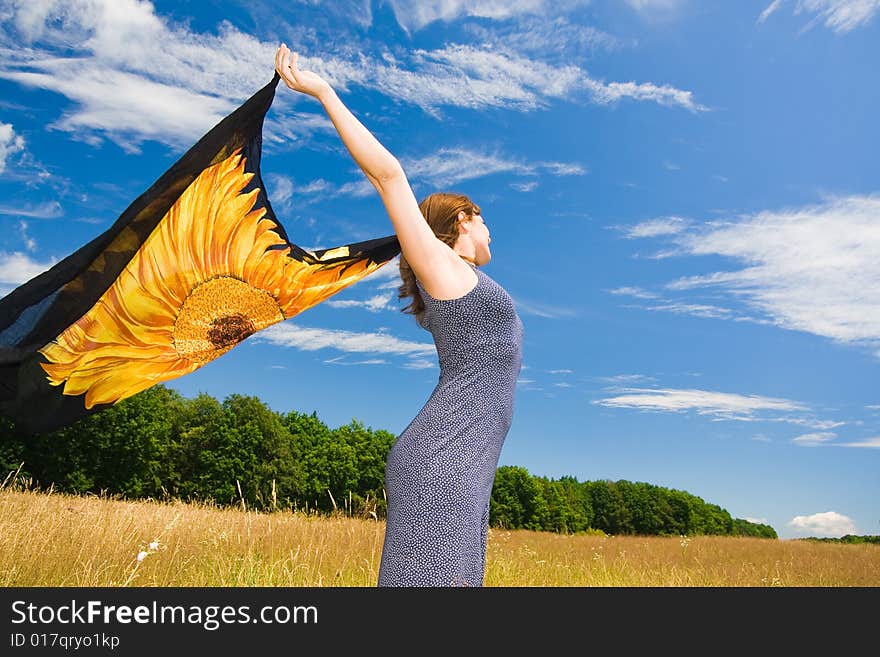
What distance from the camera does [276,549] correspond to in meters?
7.36

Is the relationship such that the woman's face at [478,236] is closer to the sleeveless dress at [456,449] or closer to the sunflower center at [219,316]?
the sleeveless dress at [456,449]

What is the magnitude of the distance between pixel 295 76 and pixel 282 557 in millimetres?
5296

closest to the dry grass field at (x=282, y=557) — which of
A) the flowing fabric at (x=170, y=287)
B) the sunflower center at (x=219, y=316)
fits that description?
the flowing fabric at (x=170, y=287)

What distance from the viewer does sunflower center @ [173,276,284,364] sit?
400 cm

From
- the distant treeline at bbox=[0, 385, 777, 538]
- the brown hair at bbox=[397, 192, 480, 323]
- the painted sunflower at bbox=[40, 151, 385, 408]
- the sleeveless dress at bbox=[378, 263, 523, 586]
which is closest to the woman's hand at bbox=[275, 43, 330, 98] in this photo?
the brown hair at bbox=[397, 192, 480, 323]

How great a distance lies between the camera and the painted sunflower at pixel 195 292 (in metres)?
3.94

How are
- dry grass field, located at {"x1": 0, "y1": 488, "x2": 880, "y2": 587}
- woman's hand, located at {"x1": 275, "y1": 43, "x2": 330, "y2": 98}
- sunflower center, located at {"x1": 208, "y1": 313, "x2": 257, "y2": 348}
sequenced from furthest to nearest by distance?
1. dry grass field, located at {"x1": 0, "y1": 488, "x2": 880, "y2": 587}
2. sunflower center, located at {"x1": 208, "y1": 313, "x2": 257, "y2": 348}
3. woman's hand, located at {"x1": 275, "y1": 43, "x2": 330, "y2": 98}

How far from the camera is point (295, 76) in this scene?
2.76 metres

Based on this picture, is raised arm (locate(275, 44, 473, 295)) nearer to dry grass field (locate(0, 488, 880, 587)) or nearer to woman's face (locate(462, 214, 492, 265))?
woman's face (locate(462, 214, 492, 265))

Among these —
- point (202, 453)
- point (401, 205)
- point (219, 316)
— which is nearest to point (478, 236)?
point (401, 205)

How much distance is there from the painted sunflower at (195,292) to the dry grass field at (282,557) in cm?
166

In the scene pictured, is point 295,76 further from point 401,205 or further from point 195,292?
point 195,292

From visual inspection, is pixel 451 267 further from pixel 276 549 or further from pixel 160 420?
pixel 160 420

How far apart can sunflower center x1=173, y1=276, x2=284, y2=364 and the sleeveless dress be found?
170cm
